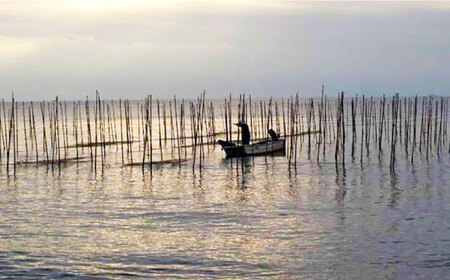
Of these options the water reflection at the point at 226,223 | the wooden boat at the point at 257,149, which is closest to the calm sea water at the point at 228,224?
the water reflection at the point at 226,223

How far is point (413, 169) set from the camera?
75.9ft

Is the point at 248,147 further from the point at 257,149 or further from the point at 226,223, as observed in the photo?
the point at 226,223

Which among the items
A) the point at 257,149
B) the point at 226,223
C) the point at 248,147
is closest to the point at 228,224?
the point at 226,223

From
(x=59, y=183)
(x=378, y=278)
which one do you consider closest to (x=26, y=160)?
(x=59, y=183)

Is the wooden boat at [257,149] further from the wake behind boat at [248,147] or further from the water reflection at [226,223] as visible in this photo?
the water reflection at [226,223]

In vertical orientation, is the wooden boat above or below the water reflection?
Answer: above

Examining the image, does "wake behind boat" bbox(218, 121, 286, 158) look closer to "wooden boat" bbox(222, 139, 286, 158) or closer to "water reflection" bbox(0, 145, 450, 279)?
"wooden boat" bbox(222, 139, 286, 158)

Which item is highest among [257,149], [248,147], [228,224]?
[248,147]

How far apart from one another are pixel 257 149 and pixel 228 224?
13207mm

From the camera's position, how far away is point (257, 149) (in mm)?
27250

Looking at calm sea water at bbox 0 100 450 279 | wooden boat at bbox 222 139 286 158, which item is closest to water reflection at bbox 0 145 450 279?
calm sea water at bbox 0 100 450 279

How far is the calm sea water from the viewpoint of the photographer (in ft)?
35.3

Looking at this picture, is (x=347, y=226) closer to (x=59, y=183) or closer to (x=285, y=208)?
(x=285, y=208)

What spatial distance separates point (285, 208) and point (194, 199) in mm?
2563
